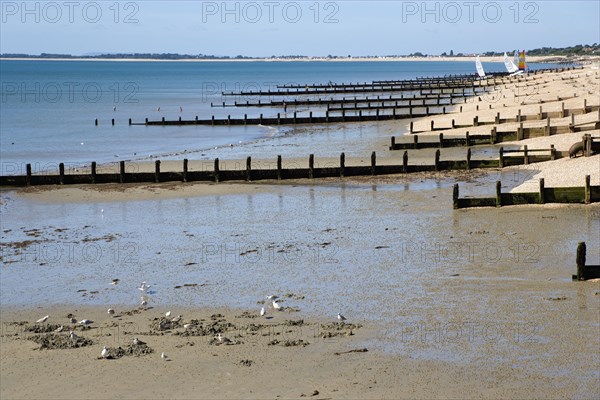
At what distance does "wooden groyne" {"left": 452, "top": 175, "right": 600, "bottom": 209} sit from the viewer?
28.5 meters

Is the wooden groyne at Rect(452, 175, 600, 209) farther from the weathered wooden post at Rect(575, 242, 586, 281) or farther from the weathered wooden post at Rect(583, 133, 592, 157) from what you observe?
the weathered wooden post at Rect(575, 242, 586, 281)

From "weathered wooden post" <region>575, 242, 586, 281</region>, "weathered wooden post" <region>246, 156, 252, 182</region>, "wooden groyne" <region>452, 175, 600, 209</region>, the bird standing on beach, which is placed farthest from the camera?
"weathered wooden post" <region>246, 156, 252, 182</region>

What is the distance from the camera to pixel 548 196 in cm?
2867

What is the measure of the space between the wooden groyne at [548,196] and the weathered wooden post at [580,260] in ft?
28.1

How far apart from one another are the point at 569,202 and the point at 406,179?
32.9ft

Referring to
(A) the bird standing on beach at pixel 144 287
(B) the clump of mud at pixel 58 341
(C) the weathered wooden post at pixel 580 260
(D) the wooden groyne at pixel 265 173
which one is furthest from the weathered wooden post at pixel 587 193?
(B) the clump of mud at pixel 58 341

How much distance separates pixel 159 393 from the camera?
575 inches

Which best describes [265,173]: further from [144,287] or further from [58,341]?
[58,341]

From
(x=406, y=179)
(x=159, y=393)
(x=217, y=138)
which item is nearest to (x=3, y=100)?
(x=217, y=138)

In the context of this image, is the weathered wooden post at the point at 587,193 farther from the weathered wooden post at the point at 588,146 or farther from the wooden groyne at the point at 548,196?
the weathered wooden post at the point at 588,146

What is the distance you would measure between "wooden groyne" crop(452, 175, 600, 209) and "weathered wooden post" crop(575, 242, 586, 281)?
8.56 meters

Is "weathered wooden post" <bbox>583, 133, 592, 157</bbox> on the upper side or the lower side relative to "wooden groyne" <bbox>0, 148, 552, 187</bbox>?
upper

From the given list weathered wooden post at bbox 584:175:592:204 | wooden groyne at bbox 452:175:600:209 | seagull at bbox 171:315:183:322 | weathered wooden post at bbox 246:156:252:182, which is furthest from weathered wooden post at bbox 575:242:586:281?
weathered wooden post at bbox 246:156:252:182

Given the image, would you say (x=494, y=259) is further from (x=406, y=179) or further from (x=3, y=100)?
(x=3, y=100)
